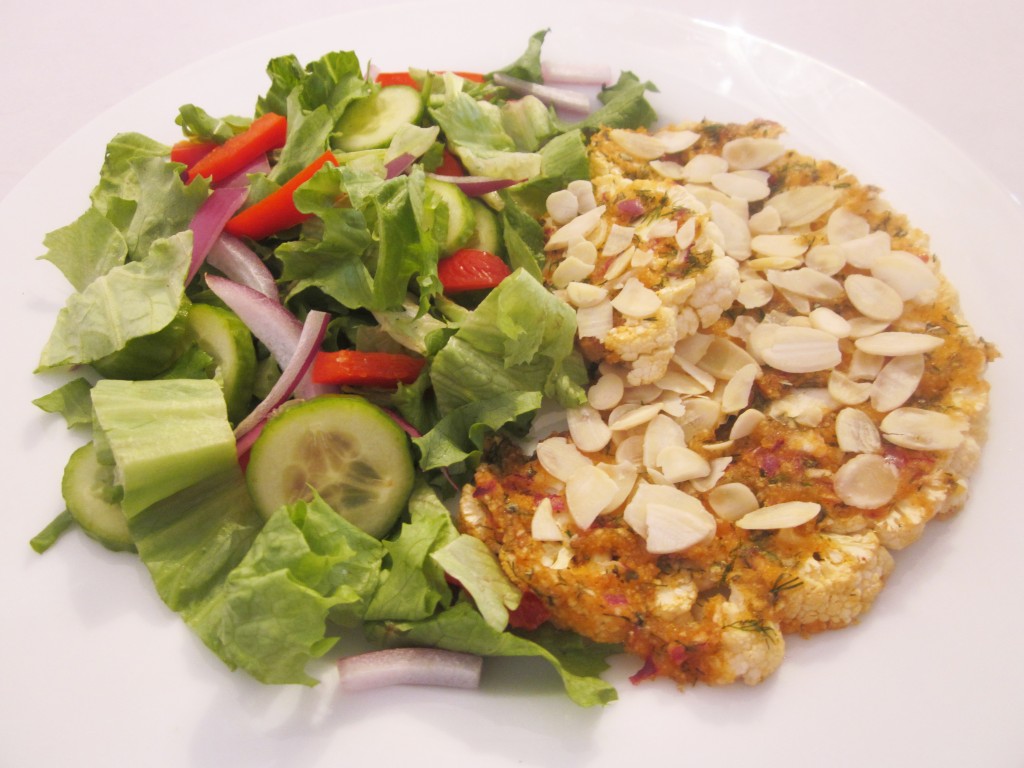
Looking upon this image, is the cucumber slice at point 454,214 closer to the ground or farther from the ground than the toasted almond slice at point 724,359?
farther from the ground

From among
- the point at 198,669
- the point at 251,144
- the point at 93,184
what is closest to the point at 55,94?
the point at 93,184

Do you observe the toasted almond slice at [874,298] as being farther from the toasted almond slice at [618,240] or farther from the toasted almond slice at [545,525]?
the toasted almond slice at [545,525]

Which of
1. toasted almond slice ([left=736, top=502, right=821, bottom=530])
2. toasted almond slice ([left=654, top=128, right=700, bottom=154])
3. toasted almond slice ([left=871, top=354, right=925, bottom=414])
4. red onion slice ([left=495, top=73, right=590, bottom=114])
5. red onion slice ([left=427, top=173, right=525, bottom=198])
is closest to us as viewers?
toasted almond slice ([left=736, top=502, right=821, bottom=530])

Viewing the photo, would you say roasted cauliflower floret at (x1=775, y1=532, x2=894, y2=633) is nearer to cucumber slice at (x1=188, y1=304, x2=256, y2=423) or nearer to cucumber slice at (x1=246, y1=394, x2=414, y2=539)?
cucumber slice at (x1=246, y1=394, x2=414, y2=539)

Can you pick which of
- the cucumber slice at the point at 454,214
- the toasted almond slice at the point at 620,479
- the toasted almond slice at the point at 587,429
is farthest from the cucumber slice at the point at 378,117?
the toasted almond slice at the point at 620,479

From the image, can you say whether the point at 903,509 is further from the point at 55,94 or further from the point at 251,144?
the point at 55,94

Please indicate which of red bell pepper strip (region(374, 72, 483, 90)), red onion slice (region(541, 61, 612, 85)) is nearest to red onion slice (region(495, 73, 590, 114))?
red onion slice (region(541, 61, 612, 85))

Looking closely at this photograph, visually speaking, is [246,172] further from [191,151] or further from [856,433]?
[856,433]
